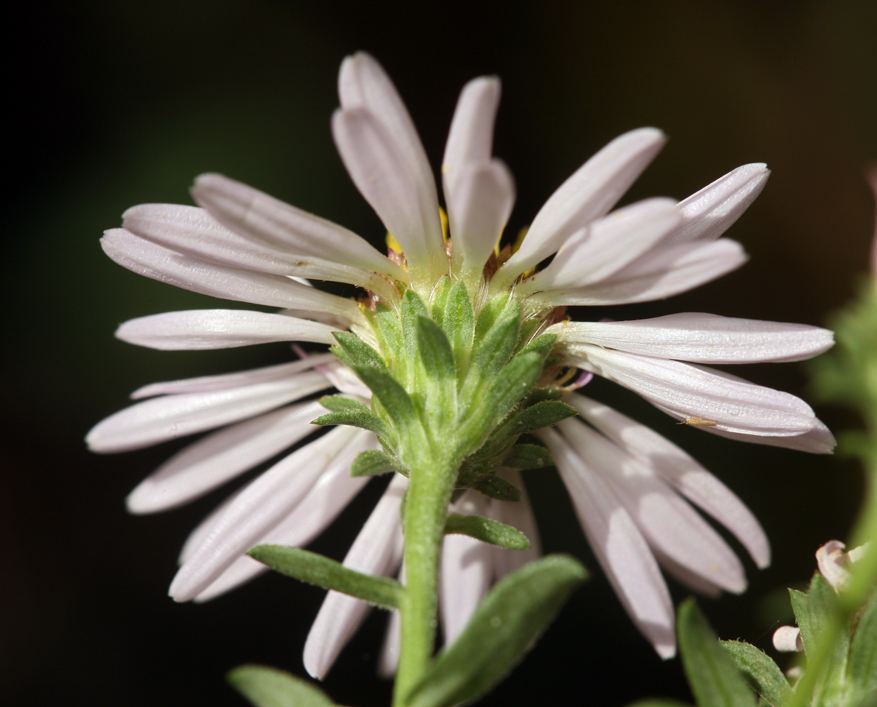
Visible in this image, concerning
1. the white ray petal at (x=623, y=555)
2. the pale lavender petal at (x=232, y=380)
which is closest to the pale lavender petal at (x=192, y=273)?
the pale lavender petal at (x=232, y=380)

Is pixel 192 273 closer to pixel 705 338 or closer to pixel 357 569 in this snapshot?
pixel 357 569

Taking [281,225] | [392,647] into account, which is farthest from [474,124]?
[392,647]

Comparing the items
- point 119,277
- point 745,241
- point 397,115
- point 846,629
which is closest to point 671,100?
point 745,241

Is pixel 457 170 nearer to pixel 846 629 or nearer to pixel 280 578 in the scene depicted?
pixel 846 629

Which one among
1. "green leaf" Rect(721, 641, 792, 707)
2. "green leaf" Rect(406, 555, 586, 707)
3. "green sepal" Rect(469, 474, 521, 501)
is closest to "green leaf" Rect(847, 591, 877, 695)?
"green leaf" Rect(721, 641, 792, 707)

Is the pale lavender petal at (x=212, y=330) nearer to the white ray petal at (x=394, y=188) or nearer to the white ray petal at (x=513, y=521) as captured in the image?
the white ray petal at (x=394, y=188)

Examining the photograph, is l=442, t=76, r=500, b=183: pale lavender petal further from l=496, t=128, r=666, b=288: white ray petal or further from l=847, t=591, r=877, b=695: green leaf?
l=847, t=591, r=877, b=695: green leaf
